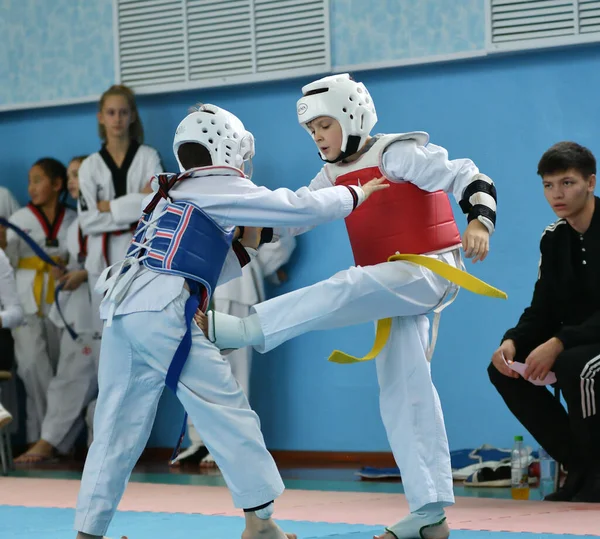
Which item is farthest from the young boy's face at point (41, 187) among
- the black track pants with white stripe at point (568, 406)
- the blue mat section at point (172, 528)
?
the black track pants with white stripe at point (568, 406)

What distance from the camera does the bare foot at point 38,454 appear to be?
261 inches

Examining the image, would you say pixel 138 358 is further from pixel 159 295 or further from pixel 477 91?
pixel 477 91

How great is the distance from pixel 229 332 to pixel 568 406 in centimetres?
183

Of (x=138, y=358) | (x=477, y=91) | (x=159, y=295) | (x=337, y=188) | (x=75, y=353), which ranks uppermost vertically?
(x=477, y=91)

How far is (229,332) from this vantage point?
3.26 meters

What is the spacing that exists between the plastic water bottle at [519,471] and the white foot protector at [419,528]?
1.36 meters

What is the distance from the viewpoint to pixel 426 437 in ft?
11.3

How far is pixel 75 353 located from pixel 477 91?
304cm

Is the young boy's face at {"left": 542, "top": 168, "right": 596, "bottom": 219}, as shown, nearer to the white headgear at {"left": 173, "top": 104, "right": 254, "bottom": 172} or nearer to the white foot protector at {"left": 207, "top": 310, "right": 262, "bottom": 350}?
the white headgear at {"left": 173, "top": 104, "right": 254, "bottom": 172}

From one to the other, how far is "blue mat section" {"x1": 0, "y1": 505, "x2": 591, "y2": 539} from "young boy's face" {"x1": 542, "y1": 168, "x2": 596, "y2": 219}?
1.71m

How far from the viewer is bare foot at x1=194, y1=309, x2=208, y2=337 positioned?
3.22 metres

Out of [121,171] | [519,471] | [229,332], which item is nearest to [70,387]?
[121,171]

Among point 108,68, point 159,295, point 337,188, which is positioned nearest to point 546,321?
point 337,188

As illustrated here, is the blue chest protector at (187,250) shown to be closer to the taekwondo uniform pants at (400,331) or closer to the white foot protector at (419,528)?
the taekwondo uniform pants at (400,331)
